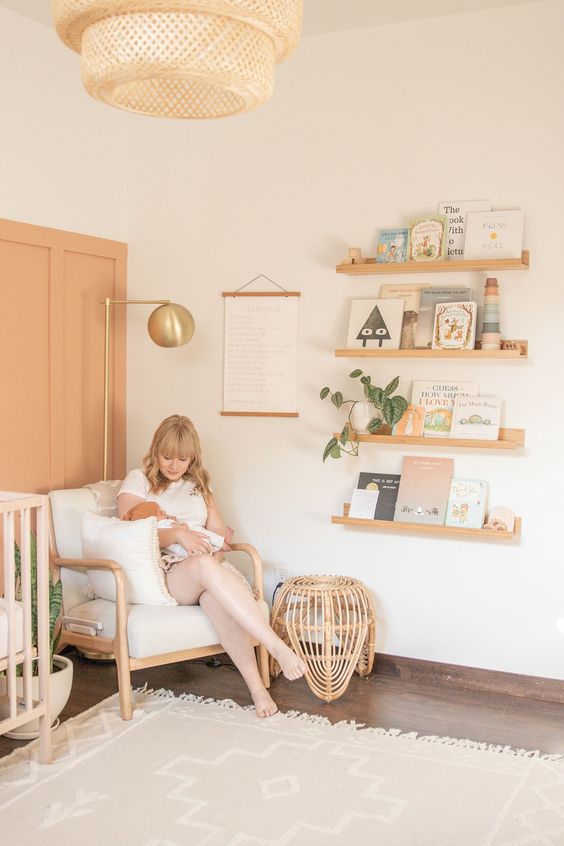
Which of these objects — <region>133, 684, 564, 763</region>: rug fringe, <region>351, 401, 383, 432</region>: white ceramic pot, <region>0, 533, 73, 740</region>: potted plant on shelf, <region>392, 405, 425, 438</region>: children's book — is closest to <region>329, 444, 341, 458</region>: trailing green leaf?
<region>351, 401, 383, 432</region>: white ceramic pot

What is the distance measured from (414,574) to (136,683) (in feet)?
4.18

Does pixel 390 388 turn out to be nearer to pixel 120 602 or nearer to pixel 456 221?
pixel 456 221

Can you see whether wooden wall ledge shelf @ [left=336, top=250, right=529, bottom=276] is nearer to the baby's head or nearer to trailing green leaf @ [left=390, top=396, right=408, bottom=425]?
trailing green leaf @ [left=390, top=396, right=408, bottom=425]

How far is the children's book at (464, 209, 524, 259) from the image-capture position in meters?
3.63

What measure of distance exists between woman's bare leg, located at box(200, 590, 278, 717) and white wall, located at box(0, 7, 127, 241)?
1.86 meters

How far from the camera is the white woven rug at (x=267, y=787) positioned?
2.54 meters

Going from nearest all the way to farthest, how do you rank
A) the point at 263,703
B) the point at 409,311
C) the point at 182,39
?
the point at 182,39
the point at 263,703
the point at 409,311

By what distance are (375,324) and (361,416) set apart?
402mm

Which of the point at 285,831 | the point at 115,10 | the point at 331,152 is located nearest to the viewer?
the point at 115,10

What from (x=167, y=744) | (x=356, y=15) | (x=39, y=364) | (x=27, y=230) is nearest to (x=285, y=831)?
(x=167, y=744)

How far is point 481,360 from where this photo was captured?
3.77m

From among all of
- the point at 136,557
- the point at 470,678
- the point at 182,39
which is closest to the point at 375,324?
the point at 136,557

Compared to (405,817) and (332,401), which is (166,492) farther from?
(405,817)

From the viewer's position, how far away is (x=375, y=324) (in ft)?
12.8
